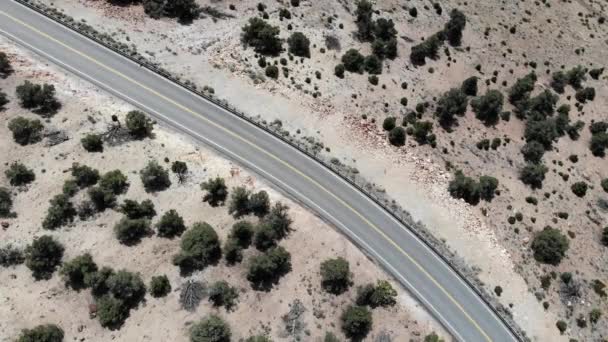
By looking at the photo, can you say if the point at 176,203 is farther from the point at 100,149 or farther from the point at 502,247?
the point at 502,247

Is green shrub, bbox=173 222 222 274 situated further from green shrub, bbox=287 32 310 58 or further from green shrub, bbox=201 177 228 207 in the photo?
green shrub, bbox=287 32 310 58

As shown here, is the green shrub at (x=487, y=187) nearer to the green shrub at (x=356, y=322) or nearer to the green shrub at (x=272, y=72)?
the green shrub at (x=356, y=322)

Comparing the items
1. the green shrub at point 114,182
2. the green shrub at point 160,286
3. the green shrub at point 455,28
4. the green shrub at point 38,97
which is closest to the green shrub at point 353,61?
the green shrub at point 455,28

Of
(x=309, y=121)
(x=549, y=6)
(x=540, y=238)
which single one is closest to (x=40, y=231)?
(x=309, y=121)

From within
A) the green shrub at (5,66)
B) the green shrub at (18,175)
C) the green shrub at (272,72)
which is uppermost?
the green shrub at (272,72)

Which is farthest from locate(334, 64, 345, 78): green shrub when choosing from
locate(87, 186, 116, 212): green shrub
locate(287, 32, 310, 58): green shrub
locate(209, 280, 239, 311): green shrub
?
locate(87, 186, 116, 212): green shrub

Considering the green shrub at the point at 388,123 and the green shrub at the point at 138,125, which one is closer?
the green shrub at the point at 138,125
